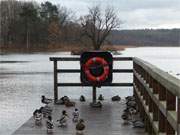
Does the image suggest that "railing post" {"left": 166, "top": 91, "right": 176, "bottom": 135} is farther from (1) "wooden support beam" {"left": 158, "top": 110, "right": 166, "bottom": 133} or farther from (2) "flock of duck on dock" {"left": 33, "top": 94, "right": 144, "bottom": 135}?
(2) "flock of duck on dock" {"left": 33, "top": 94, "right": 144, "bottom": 135}

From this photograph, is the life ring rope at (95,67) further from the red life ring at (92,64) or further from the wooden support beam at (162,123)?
the wooden support beam at (162,123)

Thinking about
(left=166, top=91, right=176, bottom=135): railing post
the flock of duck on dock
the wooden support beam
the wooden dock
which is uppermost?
(left=166, top=91, right=176, bottom=135): railing post

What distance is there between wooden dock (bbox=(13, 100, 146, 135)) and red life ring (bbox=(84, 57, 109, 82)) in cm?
63

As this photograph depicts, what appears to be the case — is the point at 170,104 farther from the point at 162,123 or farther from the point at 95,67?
the point at 95,67

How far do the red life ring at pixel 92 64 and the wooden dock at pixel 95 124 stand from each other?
629 mm

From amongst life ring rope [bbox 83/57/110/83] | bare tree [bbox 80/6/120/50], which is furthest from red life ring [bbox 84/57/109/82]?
bare tree [bbox 80/6/120/50]

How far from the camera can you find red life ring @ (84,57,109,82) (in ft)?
40.0

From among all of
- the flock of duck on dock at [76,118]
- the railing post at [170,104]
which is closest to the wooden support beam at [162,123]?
the railing post at [170,104]

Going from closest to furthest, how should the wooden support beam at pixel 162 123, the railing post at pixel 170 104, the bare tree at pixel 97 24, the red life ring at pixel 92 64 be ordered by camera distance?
the railing post at pixel 170 104 → the wooden support beam at pixel 162 123 → the red life ring at pixel 92 64 → the bare tree at pixel 97 24

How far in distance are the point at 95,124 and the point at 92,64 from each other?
275 centimetres

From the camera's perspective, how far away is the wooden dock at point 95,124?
8.75 meters

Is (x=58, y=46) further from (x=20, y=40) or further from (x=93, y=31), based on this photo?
(x=93, y=31)

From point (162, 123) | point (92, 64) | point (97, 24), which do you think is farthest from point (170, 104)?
point (97, 24)

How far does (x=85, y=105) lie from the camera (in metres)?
12.6
